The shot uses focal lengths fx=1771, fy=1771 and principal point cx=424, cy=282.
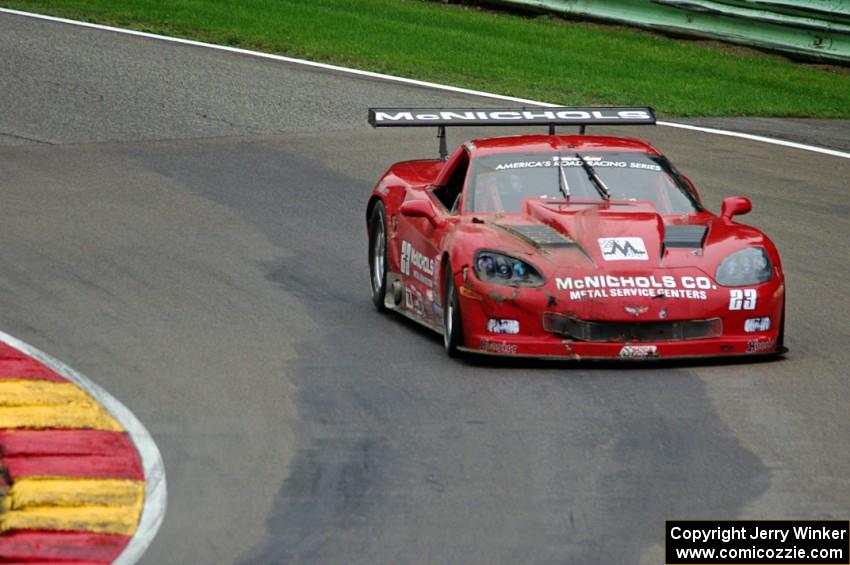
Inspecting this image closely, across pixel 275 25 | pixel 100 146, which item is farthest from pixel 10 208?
pixel 275 25

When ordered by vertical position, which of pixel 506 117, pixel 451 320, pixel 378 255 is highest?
pixel 506 117

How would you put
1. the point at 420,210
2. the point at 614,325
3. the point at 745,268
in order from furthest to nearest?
the point at 420,210
the point at 745,268
the point at 614,325

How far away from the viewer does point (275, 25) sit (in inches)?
875

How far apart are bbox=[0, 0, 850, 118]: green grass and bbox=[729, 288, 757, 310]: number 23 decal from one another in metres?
9.19

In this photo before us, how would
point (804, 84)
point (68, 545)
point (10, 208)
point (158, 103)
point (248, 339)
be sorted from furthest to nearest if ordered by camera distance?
point (804, 84) < point (158, 103) < point (10, 208) < point (248, 339) < point (68, 545)

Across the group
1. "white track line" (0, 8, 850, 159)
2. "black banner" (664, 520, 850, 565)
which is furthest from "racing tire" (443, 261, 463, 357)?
"white track line" (0, 8, 850, 159)

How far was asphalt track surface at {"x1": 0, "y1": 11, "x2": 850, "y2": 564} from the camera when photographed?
22.7ft

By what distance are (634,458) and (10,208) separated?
7523 millimetres

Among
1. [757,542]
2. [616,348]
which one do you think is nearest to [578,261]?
[616,348]

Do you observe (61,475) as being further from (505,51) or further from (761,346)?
(505,51)

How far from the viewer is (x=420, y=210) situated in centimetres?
1027

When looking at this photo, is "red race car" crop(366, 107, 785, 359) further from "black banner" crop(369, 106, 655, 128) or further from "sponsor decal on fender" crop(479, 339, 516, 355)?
"black banner" crop(369, 106, 655, 128)

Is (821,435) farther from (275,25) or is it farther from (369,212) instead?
(275,25)

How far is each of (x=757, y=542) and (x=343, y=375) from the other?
128 inches
